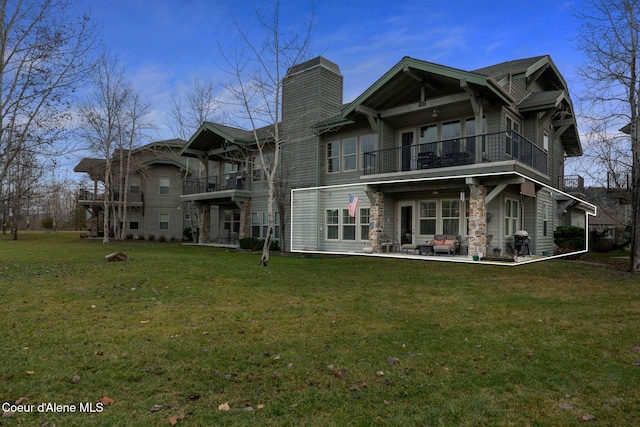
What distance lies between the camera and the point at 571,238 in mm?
19844

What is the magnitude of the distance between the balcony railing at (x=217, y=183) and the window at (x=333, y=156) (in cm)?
578

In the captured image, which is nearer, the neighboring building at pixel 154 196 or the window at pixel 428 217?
the window at pixel 428 217

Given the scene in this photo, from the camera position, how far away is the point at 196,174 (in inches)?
1208

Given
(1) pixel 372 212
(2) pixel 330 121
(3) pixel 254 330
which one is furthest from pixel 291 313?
(2) pixel 330 121

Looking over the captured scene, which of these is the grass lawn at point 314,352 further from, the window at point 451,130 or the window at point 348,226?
the window at point 348,226

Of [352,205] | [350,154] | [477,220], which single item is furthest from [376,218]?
[477,220]

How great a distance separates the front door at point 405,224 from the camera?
55.9ft

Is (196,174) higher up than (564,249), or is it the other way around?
(196,174)

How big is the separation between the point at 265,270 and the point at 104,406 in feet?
26.3

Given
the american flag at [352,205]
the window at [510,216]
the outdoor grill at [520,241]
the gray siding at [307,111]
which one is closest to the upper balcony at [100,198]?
the gray siding at [307,111]

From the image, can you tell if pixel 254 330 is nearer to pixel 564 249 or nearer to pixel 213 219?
pixel 564 249

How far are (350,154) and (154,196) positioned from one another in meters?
20.0

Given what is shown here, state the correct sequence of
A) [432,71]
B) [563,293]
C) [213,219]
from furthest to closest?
1. [213,219]
2. [432,71]
3. [563,293]

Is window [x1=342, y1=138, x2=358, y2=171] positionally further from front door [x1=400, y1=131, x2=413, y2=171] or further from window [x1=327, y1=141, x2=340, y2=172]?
front door [x1=400, y1=131, x2=413, y2=171]
